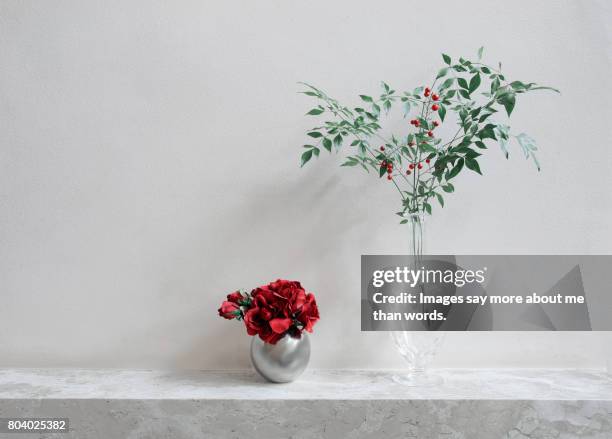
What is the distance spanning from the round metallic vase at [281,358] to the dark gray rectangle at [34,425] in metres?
0.41

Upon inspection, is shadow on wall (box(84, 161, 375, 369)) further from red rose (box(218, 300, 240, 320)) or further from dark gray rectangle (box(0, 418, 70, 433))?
dark gray rectangle (box(0, 418, 70, 433))

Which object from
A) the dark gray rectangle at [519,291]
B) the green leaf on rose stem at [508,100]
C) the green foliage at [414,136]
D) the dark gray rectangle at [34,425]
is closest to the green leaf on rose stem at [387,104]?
the green foliage at [414,136]

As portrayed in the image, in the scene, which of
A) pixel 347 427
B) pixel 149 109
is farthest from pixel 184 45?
pixel 347 427

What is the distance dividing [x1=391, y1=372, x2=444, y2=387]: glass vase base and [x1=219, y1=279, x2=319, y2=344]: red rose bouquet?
25cm

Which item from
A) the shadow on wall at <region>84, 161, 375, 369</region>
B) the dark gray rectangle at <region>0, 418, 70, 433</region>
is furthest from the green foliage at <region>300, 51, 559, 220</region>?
the dark gray rectangle at <region>0, 418, 70, 433</region>

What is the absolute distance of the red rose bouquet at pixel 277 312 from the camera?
122 cm

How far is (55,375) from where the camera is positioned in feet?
4.39

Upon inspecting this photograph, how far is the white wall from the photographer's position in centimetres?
140

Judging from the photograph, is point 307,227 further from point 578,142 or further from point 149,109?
point 578,142

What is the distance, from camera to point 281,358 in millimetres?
1235

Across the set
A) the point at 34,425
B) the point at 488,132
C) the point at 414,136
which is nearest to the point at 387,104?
the point at 414,136

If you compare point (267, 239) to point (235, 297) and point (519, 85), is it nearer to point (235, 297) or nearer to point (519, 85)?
point (235, 297)

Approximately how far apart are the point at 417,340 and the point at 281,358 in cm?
32

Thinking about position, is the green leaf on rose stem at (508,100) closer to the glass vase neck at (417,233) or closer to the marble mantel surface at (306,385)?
the glass vase neck at (417,233)
